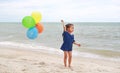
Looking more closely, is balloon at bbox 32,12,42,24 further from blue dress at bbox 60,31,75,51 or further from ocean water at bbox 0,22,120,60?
ocean water at bbox 0,22,120,60

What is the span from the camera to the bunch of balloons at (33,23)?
743cm

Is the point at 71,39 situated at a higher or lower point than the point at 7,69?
higher

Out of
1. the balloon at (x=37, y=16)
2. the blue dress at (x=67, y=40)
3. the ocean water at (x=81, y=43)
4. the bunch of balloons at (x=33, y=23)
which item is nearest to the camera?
the blue dress at (x=67, y=40)

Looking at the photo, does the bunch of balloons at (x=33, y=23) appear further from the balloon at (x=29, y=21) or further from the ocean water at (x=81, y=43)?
the ocean water at (x=81, y=43)

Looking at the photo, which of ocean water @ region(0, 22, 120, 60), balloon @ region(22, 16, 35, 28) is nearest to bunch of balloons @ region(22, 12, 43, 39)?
balloon @ region(22, 16, 35, 28)

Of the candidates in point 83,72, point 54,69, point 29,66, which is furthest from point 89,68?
point 29,66

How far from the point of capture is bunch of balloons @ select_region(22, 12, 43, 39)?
24.4 ft

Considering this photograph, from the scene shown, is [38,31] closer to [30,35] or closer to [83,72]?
[30,35]

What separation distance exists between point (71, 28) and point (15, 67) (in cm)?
193

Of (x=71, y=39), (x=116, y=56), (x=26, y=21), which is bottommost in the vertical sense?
(x=116, y=56)

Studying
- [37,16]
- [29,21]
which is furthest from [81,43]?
[29,21]

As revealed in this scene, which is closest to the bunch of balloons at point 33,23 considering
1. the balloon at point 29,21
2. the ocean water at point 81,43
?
the balloon at point 29,21

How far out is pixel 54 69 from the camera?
24.0ft

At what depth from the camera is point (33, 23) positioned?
7.53 meters
